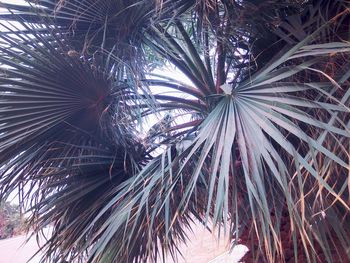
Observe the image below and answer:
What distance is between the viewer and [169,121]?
9.37 feet

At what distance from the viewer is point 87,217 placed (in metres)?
2.53

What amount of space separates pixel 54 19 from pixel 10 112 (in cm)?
68

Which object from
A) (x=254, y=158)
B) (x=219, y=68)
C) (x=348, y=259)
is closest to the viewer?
(x=254, y=158)

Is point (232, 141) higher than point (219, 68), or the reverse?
point (219, 68)

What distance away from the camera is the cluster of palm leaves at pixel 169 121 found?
6.00 feet

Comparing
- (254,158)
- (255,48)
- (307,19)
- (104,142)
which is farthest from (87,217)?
(307,19)

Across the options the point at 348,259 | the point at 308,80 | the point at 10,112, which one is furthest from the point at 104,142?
the point at 348,259

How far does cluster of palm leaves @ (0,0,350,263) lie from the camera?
1.83m

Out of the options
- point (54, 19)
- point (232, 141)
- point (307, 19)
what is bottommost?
point (232, 141)

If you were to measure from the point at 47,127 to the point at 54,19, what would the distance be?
70 cm

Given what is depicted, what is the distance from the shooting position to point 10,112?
2.38 meters

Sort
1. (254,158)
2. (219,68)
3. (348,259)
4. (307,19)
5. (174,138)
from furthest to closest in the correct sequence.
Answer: (219,68) < (174,138) < (307,19) < (348,259) < (254,158)

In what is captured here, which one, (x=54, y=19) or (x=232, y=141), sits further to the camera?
(x=54, y=19)

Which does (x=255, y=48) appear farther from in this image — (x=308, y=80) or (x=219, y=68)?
(x=308, y=80)
